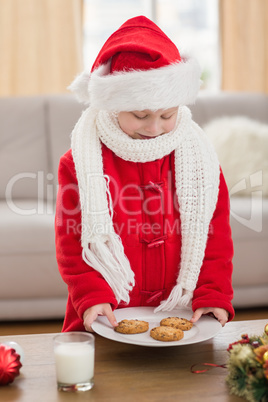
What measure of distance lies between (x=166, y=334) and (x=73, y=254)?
29 centimetres

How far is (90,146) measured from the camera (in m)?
1.22

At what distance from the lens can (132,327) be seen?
103 centimetres

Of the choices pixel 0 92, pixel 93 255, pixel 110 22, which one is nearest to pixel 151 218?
pixel 93 255

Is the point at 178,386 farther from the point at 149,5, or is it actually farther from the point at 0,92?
the point at 149,5

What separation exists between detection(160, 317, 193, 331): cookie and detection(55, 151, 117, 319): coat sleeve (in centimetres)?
11

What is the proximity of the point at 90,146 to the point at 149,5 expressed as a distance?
2815mm

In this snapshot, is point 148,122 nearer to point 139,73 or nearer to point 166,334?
point 139,73

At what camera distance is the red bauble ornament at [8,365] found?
0.89 m

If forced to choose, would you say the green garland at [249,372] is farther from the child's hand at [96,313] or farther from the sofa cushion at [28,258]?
the sofa cushion at [28,258]

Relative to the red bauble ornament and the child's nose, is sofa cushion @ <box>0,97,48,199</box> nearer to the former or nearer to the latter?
the child's nose

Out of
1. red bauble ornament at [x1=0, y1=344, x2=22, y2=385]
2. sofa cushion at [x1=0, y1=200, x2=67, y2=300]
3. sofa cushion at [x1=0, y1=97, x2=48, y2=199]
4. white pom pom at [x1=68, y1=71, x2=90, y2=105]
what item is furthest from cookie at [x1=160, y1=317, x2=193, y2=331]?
sofa cushion at [x1=0, y1=97, x2=48, y2=199]

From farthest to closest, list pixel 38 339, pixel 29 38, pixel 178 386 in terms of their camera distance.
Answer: pixel 29 38 < pixel 38 339 < pixel 178 386

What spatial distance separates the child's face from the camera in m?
1.17

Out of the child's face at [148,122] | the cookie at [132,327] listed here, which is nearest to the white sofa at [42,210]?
the child's face at [148,122]
